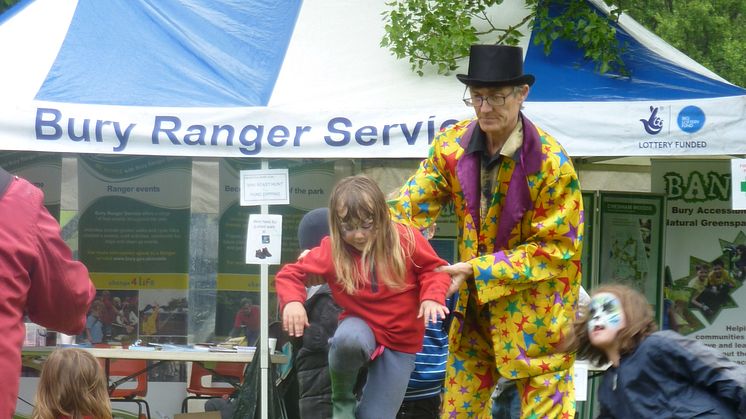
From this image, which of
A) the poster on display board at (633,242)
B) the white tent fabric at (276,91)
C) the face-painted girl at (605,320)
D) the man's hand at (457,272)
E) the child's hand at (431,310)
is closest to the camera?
the face-painted girl at (605,320)

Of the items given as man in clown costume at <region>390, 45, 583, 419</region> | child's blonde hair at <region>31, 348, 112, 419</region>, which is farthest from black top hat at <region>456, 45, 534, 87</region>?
child's blonde hair at <region>31, 348, 112, 419</region>

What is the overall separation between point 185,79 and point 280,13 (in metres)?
1.23

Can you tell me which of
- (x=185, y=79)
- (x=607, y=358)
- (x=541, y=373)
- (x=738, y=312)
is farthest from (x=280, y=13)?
(x=607, y=358)

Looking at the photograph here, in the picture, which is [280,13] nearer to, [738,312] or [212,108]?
[212,108]

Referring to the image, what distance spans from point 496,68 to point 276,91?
9.46ft

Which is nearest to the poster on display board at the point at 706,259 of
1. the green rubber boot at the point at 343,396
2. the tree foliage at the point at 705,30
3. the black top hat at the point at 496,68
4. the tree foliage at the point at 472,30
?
the tree foliage at the point at 472,30

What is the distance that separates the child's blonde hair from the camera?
3.99 m

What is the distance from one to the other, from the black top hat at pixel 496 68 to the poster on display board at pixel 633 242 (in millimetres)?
4165

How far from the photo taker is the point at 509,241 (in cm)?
440

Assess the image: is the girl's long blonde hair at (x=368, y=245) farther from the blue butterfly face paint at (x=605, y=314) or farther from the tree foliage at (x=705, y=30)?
the tree foliage at (x=705, y=30)

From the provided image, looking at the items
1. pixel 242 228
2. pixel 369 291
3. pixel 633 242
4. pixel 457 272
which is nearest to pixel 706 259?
pixel 633 242

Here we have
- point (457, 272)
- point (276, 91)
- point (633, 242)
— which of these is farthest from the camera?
point (633, 242)

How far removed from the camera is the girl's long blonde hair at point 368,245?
13.4 ft

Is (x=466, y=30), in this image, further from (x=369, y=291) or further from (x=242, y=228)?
(x=369, y=291)
